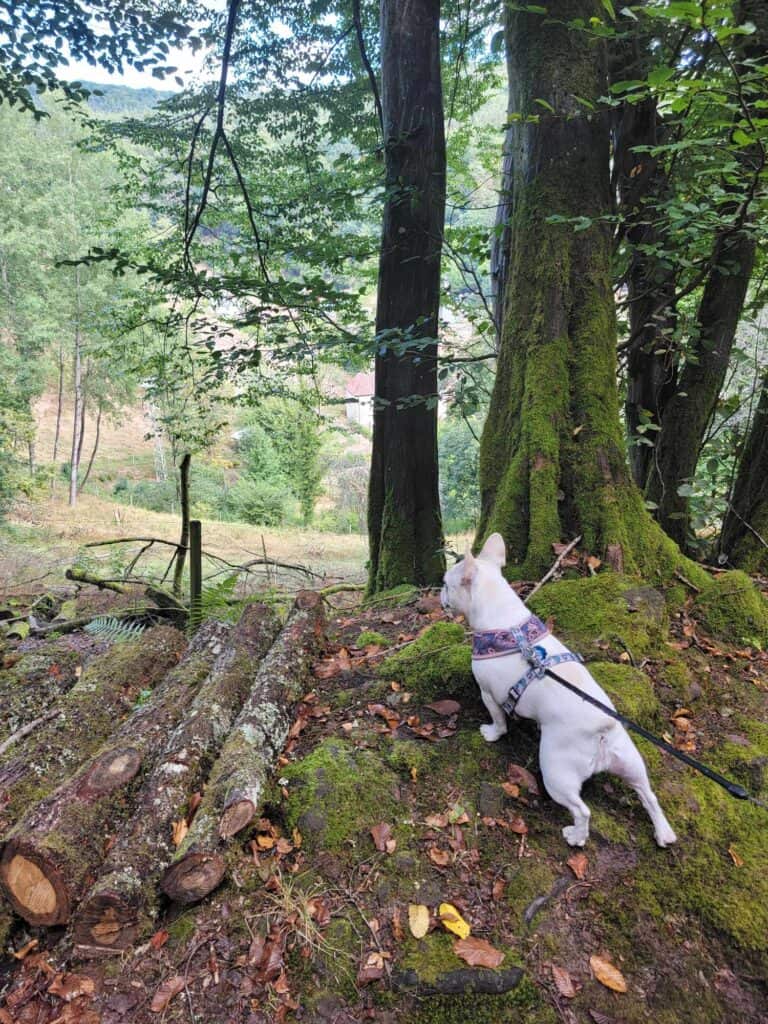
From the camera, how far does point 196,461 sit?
33.8 meters

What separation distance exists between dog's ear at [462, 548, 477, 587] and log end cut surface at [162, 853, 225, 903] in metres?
1.56

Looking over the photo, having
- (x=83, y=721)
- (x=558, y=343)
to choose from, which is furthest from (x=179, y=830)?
(x=558, y=343)

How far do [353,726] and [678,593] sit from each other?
2551 millimetres

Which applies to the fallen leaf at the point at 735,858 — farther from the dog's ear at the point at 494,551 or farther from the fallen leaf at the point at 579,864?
the dog's ear at the point at 494,551

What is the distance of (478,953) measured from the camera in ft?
6.05

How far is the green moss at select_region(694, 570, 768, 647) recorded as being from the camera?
3752 mm

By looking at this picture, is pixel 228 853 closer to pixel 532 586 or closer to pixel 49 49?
pixel 532 586

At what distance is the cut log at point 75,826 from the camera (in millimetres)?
2059

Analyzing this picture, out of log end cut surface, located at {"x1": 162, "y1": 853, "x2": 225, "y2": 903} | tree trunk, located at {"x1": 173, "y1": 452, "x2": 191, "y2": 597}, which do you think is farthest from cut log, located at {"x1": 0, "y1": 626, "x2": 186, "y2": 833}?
tree trunk, located at {"x1": 173, "y1": 452, "x2": 191, "y2": 597}

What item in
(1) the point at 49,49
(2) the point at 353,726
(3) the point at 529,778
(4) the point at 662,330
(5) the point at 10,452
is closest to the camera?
(3) the point at 529,778

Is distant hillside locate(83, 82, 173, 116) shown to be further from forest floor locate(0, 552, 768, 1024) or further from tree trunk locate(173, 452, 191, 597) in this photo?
forest floor locate(0, 552, 768, 1024)

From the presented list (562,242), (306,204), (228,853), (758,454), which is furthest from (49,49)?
(758,454)

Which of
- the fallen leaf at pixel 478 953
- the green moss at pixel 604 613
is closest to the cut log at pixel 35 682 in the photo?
the fallen leaf at pixel 478 953

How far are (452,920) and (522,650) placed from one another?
3.41 feet
